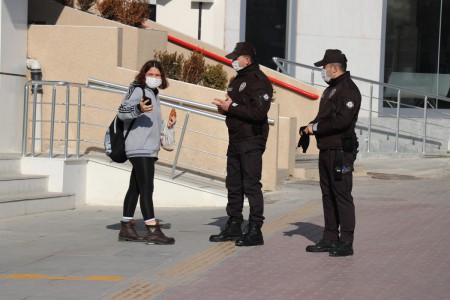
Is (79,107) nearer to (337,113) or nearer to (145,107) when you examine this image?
(145,107)

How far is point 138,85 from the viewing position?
10.3 metres

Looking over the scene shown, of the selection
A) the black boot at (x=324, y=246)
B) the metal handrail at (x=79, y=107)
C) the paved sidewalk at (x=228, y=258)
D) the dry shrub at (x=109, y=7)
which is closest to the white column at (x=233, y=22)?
the dry shrub at (x=109, y=7)

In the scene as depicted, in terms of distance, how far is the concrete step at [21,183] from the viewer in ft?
41.1

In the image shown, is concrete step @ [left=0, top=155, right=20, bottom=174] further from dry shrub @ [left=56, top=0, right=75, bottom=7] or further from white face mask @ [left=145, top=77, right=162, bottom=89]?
dry shrub @ [left=56, top=0, right=75, bottom=7]

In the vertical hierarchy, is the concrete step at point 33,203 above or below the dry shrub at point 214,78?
below

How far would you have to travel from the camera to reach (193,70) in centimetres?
1614

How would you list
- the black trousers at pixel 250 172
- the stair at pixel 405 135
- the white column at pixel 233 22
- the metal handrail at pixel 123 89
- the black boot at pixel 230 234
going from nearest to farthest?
the black trousers at pixel 250 172 < the black boot at pixel 230 234 < the metal handrail at pixel 123 89 < the stair at pixel 405 135 < the white column at pixel 233 22

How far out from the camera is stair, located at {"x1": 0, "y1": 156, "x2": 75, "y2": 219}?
40.1ft

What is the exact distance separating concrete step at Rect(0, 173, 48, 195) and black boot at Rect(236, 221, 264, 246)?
143 inches

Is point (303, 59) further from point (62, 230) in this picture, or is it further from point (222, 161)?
point (62, 230)

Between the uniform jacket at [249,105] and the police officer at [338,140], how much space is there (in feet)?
1.74

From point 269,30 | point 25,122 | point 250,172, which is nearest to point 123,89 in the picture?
point 25,122

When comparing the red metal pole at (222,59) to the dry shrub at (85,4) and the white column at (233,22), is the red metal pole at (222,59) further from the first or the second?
the white column at (233,22)

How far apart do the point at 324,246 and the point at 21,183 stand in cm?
454
